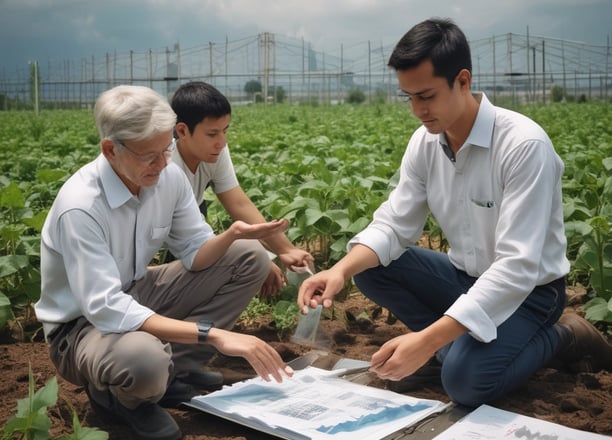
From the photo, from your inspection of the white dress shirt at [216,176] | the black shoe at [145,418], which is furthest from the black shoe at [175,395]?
the white dress shirt at [216,176]

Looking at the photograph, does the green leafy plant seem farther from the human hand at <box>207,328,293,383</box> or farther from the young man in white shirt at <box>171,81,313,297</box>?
the young man in white shirt at <box>171,81,313,297</box>

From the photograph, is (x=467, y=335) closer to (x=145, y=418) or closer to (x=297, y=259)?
(x=297, y=259)

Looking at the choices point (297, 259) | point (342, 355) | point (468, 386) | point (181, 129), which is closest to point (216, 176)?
point (181, 129)

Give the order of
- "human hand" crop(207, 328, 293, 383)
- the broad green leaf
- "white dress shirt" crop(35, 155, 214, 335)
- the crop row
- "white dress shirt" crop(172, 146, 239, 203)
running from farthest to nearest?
the broad green leaf < "white dress shirt" crop(172, 146, 239, 203) < the crop row < "white dress shirt" crop(35, 155, 214, 335) < "human hand" crop(207, 328, 293, 383)

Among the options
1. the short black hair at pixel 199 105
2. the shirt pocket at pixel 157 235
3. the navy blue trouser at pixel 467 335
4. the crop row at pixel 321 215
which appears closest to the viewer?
the navy blue trouser at pixel 467 335

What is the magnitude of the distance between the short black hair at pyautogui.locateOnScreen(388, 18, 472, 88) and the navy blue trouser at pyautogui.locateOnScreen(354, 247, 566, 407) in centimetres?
72

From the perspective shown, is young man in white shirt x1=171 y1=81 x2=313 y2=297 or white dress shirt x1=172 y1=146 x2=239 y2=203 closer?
young man in white shirt x1=171 y1=81 x2=313 y2=297

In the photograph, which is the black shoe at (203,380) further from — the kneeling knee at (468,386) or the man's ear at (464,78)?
the man's ear at (464,78)

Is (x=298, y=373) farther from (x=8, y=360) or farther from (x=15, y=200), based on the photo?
(x=15, y=200)

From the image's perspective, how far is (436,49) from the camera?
2105 mm

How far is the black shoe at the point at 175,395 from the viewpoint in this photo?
2.35 m

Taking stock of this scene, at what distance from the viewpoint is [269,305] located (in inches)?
132

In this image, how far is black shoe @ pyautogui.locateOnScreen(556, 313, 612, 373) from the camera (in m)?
2.49

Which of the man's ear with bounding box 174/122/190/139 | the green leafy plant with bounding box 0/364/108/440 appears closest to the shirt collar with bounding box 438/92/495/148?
the man's ear with bounding box 174/122/190/139
